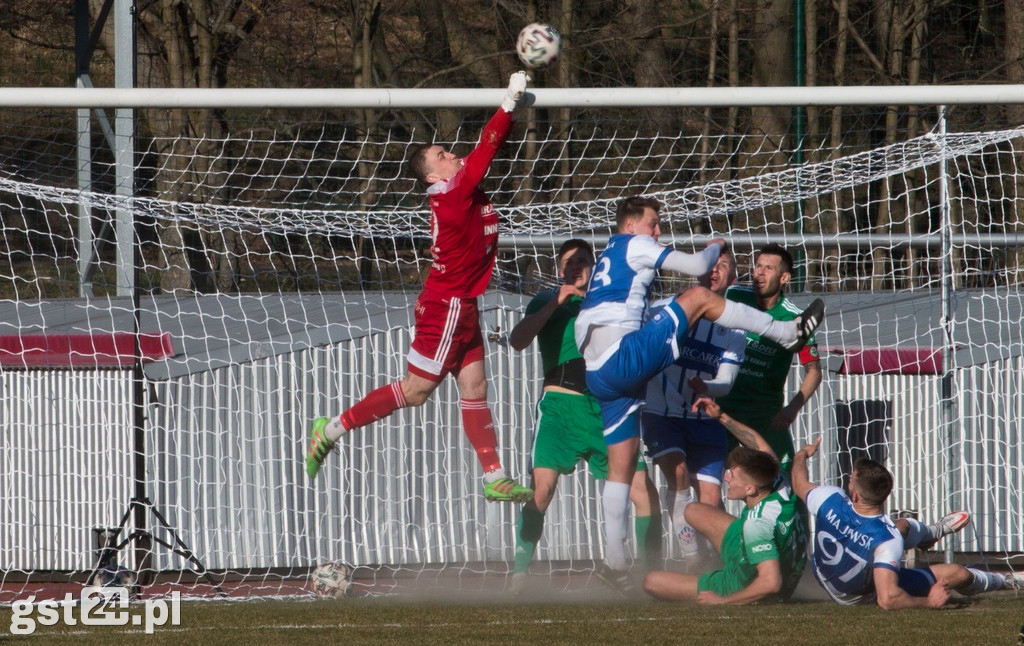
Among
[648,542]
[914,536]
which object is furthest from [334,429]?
[914,536]

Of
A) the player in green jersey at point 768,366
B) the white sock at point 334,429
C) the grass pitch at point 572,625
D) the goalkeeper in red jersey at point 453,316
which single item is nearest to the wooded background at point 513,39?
the player in green jersey at point 768,366

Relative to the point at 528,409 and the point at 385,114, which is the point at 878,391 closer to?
the point at 528,409

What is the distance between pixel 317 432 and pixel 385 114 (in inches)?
239

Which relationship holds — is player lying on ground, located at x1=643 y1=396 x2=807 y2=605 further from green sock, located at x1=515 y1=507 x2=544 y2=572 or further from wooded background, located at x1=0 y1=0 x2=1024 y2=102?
wooded background, located at x1=0 y1=0 x2=1024 y2=102

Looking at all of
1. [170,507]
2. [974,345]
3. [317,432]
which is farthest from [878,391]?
[170,507]

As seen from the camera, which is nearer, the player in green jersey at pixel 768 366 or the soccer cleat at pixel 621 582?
the soccer cleat at pixel 621 582

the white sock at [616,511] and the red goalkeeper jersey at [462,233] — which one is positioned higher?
the red goalkeeper jersey at [462,233]

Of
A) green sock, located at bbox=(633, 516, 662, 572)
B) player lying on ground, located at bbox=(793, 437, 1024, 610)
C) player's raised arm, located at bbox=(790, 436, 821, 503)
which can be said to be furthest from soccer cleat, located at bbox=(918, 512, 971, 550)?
green sock, located at bbox=(633, 516, 662, 572)

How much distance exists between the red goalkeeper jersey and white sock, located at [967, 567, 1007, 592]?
2870mm

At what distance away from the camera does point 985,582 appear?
5.91m

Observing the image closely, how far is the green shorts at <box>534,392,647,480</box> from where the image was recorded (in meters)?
6.58

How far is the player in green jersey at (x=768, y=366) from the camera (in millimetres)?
6426

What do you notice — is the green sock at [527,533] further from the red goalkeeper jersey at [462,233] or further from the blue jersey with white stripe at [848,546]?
the blue jersey with white stripe at [848,546]

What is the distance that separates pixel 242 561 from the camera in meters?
7.97
